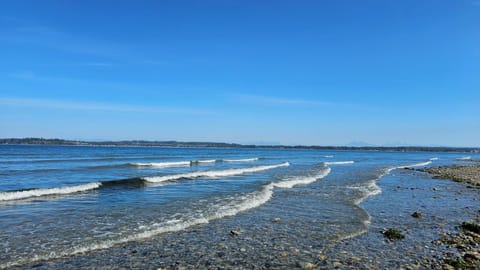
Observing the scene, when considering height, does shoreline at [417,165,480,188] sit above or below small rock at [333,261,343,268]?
above

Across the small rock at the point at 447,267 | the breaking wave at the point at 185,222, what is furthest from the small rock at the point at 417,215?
the breaking wave at the point at 185,222

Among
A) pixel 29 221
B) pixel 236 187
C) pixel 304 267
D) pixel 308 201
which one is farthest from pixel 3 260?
pixel 236 187

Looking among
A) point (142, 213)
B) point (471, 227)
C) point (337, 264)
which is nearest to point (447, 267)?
point (337, 264)

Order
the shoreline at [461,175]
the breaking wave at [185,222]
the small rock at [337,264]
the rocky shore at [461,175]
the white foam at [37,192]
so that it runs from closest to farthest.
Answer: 1. the small rock at [337,264]
2. the breaking wave at [185,222]
3. the white foam at [37,192]
4. the shoreline at [461,175]
5. the rocky shore at [461,175]

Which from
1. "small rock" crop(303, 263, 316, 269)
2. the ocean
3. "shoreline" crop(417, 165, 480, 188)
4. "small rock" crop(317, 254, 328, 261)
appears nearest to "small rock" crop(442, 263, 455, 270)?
"small rock" crop(317, 254, 328, 261)

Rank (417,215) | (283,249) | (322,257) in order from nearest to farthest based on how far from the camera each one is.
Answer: (322,257), (283,249), (417,215)

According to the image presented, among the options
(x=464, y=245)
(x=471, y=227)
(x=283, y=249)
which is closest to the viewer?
(x=283, y=249)

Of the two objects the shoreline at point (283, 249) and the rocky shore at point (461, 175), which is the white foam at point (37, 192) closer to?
the shoreline at point (283, 249)

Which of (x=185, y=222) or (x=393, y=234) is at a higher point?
(x=393, y=234)

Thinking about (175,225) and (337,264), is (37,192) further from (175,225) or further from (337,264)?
(337,264)

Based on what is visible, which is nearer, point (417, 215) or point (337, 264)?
point (337, 264)

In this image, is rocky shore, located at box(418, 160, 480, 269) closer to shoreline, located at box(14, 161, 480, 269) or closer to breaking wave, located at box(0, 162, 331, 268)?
shoreline, located at box(14, 161, 480, 269)

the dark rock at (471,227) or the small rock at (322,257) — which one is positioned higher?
the dark rock at (471,227)

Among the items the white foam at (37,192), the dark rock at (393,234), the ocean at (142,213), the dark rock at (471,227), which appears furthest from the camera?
the white foam at (37,192)
